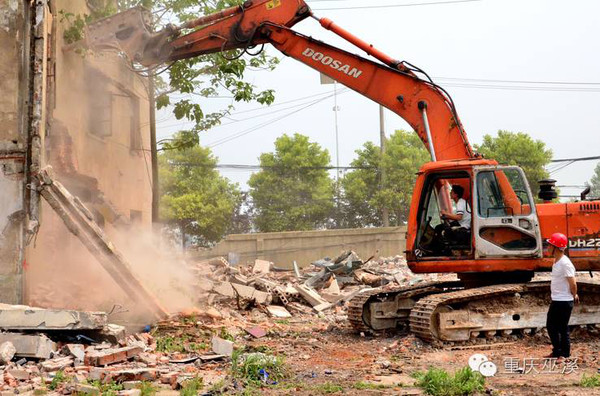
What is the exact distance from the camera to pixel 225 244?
29.3 meters

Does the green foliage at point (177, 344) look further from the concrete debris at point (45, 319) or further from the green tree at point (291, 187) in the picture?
the green tree at point (291, 187)

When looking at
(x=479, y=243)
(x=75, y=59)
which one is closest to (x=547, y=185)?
(x=479, y=243)

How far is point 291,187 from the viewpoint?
4397cm

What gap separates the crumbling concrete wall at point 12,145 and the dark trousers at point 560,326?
7.38 metres

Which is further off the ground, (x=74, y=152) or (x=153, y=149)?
(x=153, y=149)

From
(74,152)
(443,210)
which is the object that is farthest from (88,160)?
(443,210)

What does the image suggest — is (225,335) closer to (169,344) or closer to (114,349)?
(169,344)

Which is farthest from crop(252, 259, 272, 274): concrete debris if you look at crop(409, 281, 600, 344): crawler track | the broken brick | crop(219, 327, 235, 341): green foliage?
the broken brick

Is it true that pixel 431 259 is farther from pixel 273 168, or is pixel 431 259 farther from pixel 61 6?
pixel 273 168

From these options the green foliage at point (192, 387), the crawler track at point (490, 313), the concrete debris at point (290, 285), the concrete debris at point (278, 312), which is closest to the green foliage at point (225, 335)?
the concrete debris at point (290, 285)

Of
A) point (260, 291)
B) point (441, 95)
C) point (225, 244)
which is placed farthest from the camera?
point (225, 244)

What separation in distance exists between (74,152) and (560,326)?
9.39 meters

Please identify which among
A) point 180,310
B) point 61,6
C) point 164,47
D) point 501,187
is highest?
point 61,6

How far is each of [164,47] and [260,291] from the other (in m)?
5.70
